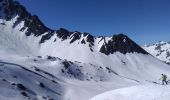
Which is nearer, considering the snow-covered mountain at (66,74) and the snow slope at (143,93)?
the snow slope at (143,93)

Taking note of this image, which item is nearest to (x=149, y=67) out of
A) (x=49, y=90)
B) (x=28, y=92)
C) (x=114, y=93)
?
(x=49, y=90)

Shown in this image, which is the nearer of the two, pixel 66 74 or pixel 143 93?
pixel 143 93

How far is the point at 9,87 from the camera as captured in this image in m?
60.2

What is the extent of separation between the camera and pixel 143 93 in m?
22.9

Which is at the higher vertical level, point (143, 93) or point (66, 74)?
point (143, 93)

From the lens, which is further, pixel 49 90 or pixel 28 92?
pixel 49 90

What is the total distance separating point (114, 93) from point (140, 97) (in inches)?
155

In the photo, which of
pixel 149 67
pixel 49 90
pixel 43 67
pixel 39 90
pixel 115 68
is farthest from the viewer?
pixel 149 67

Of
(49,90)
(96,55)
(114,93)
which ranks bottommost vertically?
(49,90)

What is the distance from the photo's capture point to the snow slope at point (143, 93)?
21.7 metres

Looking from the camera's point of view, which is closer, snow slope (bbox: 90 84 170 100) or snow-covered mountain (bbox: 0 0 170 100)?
snow slope (bbox: 90 84 170 100)

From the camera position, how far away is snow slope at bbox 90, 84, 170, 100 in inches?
856

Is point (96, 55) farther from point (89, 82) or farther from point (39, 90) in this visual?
point (39, 90)

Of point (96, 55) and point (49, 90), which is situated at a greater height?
point (96, 55)
